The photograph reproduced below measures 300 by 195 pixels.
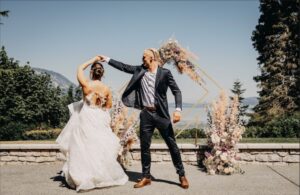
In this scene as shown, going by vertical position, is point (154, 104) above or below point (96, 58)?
below

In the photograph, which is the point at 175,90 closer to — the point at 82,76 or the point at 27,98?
the point at 82,76

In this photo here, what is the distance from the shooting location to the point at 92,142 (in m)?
6.14

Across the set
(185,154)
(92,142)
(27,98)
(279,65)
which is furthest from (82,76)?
(279,65)

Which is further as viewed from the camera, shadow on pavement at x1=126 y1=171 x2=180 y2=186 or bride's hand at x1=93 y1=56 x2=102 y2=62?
shadow on pavement at x1=126 y1=171 x2=180 y2=186

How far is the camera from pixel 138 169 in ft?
26.8

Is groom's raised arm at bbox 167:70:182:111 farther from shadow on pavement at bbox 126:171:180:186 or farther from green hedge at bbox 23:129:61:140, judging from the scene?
green hedge at bbox 23:129:61:140

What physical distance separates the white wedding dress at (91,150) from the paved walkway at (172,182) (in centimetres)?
19

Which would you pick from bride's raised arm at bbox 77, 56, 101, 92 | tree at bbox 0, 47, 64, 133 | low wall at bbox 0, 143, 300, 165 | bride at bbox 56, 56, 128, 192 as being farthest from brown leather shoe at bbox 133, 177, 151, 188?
tree at bbox 0, 47, 64, 133

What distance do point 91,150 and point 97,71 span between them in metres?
1.44

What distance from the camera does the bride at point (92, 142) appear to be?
603cm

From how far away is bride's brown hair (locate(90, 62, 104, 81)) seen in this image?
634 centimetres

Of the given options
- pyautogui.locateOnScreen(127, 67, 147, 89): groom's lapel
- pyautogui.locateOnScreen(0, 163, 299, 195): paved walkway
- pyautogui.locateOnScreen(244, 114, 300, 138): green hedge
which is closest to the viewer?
pyautogui.locateOnScreen(0, 163, 299, 195): paved walkway

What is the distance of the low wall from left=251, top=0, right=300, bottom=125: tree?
1793cm

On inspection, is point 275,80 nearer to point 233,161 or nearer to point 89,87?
point 233,161
